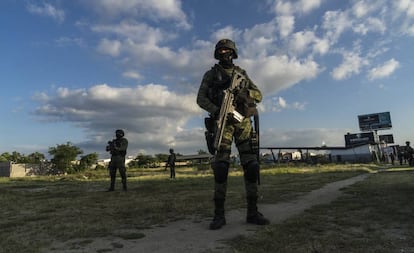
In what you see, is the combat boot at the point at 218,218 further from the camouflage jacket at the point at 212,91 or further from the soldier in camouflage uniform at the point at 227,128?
the camouflage jacket at the point at 212,91

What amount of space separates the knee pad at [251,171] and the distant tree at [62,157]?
66892 millimetres

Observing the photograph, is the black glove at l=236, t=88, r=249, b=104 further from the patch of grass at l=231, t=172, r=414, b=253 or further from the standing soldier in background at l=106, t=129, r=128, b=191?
the standing soldier in background at l=106, t=129, r=128, b=191

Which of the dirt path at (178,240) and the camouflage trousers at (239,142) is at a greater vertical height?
the camouflage trousers at (239,142)

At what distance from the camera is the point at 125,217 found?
6.11 metres

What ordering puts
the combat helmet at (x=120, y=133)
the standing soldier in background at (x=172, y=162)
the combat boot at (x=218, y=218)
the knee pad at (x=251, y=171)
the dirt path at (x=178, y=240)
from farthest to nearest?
the standing soldier in background at (x=172, y=162) → the combat helmet at (x=120, y=133) → the knee pad at (x=251, y=171) → the combat boot at (x=218, y=218) → the dirt path at (x=178, y=240)

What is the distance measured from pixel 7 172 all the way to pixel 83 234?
6233 centimetres

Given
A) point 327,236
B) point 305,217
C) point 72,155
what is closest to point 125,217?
point 305,217

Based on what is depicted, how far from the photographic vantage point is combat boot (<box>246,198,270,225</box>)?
513 cm

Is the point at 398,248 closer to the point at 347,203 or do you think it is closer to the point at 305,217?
the point at 305,217

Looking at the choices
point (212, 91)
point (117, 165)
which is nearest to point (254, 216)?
point (212, 91)

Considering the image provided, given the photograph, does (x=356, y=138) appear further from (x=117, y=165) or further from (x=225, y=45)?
(x=225, y=45)

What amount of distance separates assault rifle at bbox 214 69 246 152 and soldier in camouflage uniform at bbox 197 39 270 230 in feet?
0.28

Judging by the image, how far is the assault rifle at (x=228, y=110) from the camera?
5418mm

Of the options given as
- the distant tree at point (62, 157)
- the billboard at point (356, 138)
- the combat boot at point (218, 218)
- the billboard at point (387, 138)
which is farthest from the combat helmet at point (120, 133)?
the billboard at point (356, 138)
